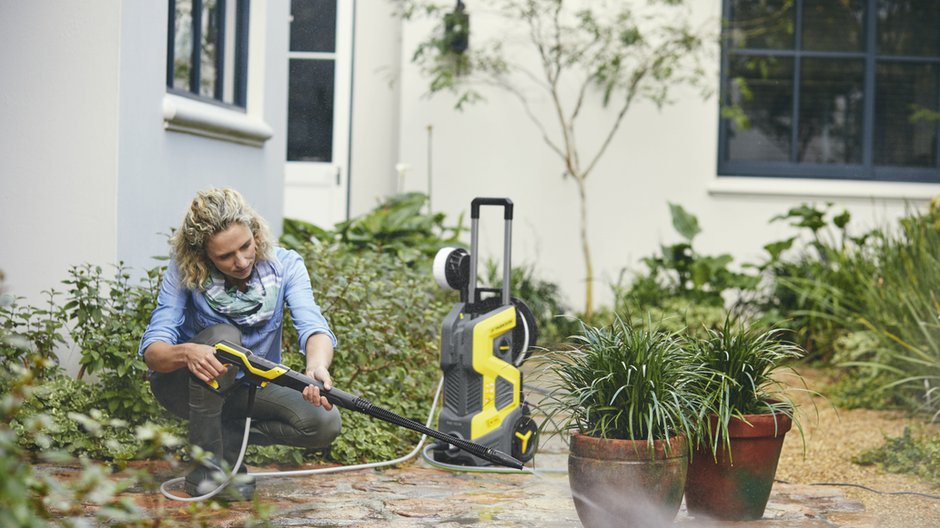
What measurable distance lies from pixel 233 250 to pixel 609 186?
5.49 m

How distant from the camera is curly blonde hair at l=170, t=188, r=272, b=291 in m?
3.45

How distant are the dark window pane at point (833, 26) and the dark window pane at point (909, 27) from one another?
6.7 inches

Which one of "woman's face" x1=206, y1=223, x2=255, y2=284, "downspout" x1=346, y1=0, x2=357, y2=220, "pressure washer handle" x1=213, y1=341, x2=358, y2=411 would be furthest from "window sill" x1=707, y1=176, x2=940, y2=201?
"pressure washer handle" x1=213, y1=341, x2=358, y2=411

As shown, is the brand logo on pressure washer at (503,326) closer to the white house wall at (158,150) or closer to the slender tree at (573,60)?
the white house wall at (158,150)

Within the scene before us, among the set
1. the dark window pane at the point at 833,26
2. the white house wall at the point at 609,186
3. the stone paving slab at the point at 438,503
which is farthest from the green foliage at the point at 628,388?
Result: the dark window pane at the point at 833,26

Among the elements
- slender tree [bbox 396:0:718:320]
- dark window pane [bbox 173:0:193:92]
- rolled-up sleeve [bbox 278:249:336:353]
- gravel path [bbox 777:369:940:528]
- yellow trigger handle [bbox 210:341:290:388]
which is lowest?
gravel path [bbox 777:369:940:528]

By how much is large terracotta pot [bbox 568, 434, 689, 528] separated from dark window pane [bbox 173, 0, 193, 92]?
3.18 meters

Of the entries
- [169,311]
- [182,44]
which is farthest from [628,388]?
[182,44]

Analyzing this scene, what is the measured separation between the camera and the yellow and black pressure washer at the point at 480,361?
411cm

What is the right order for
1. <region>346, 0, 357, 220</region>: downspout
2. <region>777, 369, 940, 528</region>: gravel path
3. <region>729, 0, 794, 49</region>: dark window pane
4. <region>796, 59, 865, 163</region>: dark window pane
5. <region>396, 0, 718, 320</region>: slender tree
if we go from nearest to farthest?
<region>777, 369, 940, 528</region>: gravel path → <region>346, 0, 357, 220</region>: downspout → <region>396, 0, 718, 320</region>: slender tree → <region>729, 0, 794, 49</region>: dark window pane → <region>796, 59, 865, 163</region>: dark window pane

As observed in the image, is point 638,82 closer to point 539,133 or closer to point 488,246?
point 539,133

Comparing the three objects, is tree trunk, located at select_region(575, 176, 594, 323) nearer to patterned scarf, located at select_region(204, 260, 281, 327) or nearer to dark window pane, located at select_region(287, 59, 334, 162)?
dark window pane, located at select_region(287, 59, 334, 162)

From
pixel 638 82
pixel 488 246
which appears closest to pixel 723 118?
pixel 638 82

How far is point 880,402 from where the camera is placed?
5980mm
